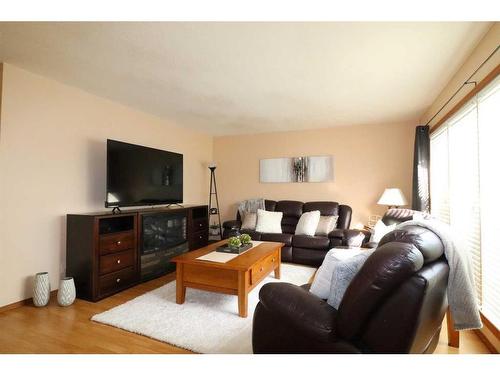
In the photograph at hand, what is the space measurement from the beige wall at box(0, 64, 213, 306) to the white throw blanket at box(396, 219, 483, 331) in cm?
334

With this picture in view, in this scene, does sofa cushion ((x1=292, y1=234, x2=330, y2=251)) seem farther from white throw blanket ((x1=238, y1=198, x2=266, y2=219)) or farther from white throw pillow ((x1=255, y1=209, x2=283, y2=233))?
white throw blanket ((x1=238, y1=198, x2=266, y2=219))

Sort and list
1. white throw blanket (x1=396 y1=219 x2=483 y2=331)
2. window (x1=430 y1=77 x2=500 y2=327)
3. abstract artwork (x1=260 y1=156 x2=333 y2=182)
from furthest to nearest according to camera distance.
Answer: abstract artwork (x1=260 y1=156 x2=333 y2=182) < window (x1=430 y1=77 x2=500 y2=327) < white throw blanket (x1=396 y1=219 x2=483 y2=331)

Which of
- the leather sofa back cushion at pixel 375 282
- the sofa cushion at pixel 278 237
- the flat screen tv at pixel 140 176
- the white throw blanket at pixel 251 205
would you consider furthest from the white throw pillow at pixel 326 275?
the white throw blanket at pixel 251 205

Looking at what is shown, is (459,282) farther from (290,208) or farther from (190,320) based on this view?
(290,208)

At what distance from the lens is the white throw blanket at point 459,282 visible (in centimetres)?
131

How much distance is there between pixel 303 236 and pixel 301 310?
270 centimetres

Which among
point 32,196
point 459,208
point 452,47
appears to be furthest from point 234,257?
point 452,47

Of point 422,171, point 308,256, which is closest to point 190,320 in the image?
point 308,256

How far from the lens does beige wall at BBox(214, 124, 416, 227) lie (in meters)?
4.32

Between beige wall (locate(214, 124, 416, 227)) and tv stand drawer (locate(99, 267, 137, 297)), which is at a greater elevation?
beige wall (locate(214, 124, 416, 227))

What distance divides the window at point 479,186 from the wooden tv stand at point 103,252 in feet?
10.00

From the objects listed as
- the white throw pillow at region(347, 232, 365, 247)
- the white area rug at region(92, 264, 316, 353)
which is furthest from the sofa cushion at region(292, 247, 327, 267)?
the white area rug at region(92, 264, 316, 353)

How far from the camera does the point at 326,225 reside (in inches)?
158
